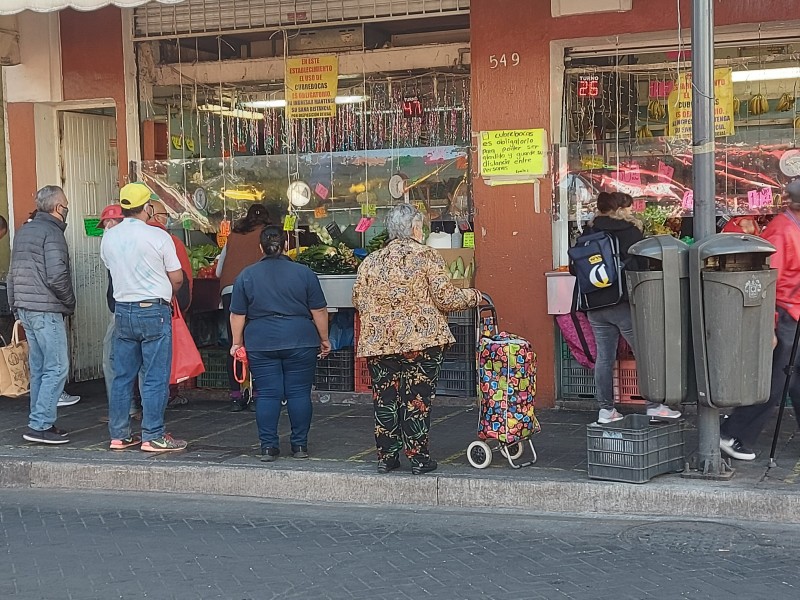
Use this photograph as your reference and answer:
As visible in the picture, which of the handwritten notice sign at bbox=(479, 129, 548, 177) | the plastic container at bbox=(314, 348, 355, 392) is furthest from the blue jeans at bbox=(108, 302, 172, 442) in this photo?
the handwritten notice sign at bbox=(479, 129, 548, 177)

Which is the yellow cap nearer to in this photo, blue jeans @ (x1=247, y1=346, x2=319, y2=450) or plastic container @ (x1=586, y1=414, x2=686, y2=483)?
blue jeans @ (x1=247, y1=346, x2=319, y2=450)

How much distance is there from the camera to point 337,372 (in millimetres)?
9828

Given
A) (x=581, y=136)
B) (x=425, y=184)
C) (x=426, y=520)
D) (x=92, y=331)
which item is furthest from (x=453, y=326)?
(x=92, y=331)

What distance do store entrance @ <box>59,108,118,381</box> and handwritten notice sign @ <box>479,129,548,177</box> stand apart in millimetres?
4119

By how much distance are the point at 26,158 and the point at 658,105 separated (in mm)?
5962

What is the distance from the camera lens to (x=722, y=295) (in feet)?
20.3

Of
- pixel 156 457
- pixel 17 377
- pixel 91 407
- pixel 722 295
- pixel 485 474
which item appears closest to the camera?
pixel 722 295

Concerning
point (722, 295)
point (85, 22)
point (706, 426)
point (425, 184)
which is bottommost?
point (706, 426)

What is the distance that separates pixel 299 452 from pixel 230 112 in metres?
4.26

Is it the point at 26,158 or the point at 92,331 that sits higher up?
the point at 26,158

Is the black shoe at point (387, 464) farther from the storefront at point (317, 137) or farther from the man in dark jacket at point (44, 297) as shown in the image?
the man in dark jacket at point (44, 297)

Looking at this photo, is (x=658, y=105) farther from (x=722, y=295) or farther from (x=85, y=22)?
(x=85, y=22)

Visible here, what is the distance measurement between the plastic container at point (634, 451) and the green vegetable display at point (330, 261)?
3.59 meters

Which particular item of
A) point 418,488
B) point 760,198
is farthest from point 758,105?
point 418,488
